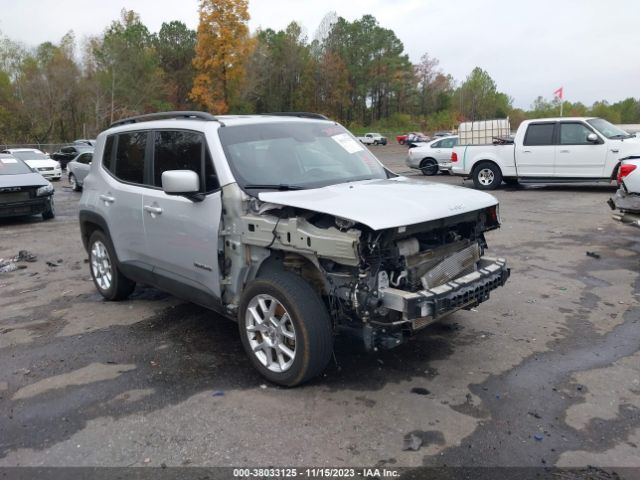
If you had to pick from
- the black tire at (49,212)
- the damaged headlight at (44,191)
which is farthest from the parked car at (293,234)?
the black tire at (49,212)

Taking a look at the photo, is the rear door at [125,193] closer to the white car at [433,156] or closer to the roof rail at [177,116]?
the roof rail at [177,116]

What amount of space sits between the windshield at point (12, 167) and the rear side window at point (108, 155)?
306 inches

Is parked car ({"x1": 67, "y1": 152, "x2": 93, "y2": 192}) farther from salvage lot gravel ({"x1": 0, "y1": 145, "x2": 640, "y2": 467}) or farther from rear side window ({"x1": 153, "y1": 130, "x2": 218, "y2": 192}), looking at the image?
rear side window ({"x1": 153, "y1": 130, "x2": 218, "y2": 192})

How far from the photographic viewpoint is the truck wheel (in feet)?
69.2

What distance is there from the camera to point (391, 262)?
3754mm

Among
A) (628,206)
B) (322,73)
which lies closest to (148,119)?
(628,206)

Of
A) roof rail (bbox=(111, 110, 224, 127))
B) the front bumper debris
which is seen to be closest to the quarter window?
the front bumper debris

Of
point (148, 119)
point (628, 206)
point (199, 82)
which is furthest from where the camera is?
point (199, 82)

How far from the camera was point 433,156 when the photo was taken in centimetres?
2098

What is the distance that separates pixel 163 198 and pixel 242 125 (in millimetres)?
958

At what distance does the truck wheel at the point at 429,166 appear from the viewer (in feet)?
69.2

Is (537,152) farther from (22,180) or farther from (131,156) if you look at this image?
(22,180)

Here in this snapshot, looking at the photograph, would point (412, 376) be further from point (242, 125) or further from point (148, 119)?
point (148, 119)

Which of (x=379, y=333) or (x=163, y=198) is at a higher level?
(x=163, y=198)
